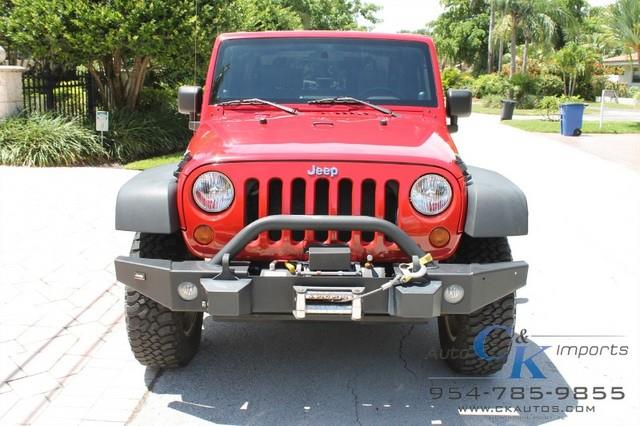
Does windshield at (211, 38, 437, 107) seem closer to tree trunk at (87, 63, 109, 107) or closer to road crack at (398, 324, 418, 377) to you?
road crack at (398, 324, 418, 377)

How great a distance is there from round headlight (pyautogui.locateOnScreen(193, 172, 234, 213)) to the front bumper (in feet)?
1.01

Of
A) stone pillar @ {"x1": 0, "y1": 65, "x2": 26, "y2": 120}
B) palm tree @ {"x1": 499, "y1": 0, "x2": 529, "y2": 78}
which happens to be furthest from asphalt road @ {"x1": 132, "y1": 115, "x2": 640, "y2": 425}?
palm tree @ {"x1": 499, "y1": 0, "x2": 529, "y2": 78}

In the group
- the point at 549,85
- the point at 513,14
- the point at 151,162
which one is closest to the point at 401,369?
the point at 151,162

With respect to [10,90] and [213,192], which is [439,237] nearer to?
[213,192]

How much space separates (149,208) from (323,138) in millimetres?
970

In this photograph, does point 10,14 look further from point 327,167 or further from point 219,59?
point 327,167

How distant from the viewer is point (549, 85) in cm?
3928

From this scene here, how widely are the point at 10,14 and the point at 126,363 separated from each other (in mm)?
10877

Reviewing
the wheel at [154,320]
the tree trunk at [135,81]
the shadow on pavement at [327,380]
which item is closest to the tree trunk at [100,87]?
the tree trunk at [135,81]

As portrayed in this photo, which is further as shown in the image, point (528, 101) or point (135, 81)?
point (528, 101)

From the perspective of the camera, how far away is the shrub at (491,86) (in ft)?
126

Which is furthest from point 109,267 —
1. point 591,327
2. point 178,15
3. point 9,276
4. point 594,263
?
point 178,15

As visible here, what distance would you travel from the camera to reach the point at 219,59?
196 inches

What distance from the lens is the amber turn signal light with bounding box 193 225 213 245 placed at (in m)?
3.63
